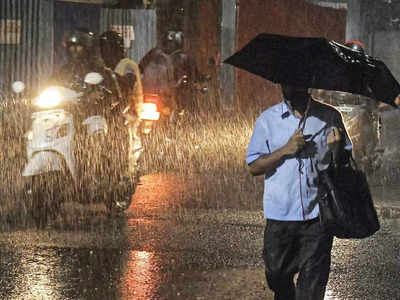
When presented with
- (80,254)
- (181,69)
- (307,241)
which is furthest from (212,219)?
(181,69)

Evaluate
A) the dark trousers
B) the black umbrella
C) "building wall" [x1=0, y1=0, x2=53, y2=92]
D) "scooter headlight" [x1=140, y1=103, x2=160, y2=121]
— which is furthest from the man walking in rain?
"building wall" [x1=0, y1=0, x2=53, y2=92]

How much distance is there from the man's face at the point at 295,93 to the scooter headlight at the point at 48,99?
3926 mm

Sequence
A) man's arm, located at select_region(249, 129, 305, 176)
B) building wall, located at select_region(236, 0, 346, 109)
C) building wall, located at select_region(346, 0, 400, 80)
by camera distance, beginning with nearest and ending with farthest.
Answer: man's arm, located at select_region(249, 129, 305, 176)
building wall, located at select_region(346, 0, 400, 80)
building wall, located at select_region(236, 0, 346, 109)

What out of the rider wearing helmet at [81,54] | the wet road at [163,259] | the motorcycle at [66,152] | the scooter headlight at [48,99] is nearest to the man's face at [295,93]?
the wet road at [163,259]

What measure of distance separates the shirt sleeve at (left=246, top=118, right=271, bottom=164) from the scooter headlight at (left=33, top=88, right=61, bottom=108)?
3.75 metres

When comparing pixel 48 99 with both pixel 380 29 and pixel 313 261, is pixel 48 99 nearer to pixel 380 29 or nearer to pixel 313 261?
pixel 313 261

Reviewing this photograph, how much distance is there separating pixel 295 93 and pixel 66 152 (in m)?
3.89

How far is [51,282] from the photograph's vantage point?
6.14 metres

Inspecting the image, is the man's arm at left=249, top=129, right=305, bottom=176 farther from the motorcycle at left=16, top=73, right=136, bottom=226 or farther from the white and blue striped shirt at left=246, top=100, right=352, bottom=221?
the motorcycle at left=16, top=73, right=136, bottom=226

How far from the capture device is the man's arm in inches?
178

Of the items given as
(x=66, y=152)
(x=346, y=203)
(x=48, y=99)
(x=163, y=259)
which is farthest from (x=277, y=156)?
(x=48, y=99)

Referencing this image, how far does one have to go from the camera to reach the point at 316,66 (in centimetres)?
457

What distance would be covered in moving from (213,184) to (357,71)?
677 cm

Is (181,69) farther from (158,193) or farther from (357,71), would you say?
(357,71)
